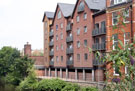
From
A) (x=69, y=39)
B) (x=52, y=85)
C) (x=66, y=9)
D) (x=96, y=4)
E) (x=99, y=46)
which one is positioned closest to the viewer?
(x=99, y=46)

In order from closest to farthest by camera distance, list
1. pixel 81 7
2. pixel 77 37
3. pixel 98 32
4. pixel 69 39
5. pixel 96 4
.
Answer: pixel 98 32
pixel 96 4
pixel 81 7
pixel 77 37
pixel 69 39

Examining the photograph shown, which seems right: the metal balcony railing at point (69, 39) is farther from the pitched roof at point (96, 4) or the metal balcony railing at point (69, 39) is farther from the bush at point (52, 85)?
the bush at point (52, 85)

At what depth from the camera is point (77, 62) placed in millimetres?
44219

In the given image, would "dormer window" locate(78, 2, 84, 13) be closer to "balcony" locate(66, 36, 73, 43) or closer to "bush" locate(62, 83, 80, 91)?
"balcony" locate(66, 36, 73, 43)

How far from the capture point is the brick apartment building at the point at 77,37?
3709cm

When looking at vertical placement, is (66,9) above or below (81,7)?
above

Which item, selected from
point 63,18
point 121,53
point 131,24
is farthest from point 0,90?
point 121,53

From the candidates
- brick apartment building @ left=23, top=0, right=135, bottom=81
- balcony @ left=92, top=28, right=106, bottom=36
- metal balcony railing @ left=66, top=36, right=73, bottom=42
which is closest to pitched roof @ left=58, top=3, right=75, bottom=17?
brick apartment building @ left=23, top=0, right=135, bottom=81

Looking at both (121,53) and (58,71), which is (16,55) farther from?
(121,53)

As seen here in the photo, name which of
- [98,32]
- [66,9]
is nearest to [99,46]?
[98,32]

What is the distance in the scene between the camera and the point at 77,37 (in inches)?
1757

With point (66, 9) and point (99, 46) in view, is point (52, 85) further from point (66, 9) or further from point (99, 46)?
point (66, 9)

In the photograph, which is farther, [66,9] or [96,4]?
[66,9]

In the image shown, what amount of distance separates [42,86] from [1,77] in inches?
1112
